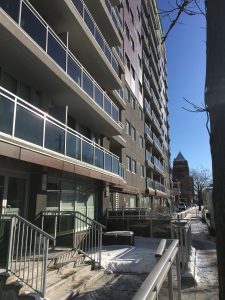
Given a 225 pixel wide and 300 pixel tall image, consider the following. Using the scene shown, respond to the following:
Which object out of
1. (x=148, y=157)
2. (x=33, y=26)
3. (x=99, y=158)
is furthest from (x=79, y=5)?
(x=148, y=157)

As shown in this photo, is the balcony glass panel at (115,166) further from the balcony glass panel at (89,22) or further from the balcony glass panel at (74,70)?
the balcony glass panel at (89,22)

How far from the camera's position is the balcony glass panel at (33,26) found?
10.8 m

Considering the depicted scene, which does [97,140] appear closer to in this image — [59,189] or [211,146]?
[59,189]

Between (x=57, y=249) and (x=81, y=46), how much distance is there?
10709mm

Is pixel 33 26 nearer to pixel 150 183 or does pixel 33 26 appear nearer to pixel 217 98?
pixel 217 98

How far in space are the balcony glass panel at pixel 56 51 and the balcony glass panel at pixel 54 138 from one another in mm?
2733

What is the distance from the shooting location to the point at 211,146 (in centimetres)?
317

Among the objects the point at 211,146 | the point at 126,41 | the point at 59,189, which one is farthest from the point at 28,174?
the point at 126,41

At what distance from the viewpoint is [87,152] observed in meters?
15.6

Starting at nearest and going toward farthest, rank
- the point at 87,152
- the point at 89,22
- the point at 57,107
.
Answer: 1. the point at 57,107
2. the point at 87,152
3. the point at 89,22

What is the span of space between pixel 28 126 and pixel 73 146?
12.9 ft

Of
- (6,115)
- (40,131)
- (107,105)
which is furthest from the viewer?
(107,105)

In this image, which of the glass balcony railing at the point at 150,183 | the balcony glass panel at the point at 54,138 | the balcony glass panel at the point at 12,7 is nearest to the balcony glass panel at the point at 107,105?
the balcony glass panel at the point at 54,138

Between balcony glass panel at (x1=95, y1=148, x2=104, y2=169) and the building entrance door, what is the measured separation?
18.1 ft
